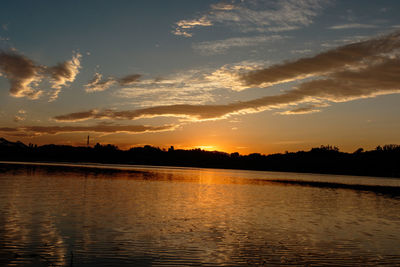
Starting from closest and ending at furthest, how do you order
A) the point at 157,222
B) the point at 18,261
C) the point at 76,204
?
the point at 18,261, the point at 157,222, the point at 76,204

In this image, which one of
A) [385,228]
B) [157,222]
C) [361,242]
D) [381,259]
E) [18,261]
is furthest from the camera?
[385,228]

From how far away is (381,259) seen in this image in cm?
2014

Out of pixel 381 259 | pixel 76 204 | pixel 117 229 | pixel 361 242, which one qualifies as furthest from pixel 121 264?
pixel 76 204

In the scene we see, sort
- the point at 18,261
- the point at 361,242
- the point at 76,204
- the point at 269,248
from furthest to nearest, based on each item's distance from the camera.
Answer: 1. the point at 76,204
2. the point at 361,242
3. the point at 269,248
4. the point at 18,261

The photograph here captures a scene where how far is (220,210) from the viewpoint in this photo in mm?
38281

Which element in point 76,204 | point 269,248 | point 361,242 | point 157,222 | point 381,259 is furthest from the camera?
point 76,204

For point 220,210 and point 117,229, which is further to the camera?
point 220,210

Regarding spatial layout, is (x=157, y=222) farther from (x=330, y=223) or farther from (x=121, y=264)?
(x=330, y=223)

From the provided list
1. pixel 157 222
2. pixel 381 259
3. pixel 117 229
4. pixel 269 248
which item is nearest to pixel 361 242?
pixel 381 259

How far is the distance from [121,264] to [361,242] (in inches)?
688

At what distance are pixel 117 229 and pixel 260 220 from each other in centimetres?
1392

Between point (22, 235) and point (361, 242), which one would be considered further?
point (361, 242)

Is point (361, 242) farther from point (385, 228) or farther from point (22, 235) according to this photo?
point (22, 235)

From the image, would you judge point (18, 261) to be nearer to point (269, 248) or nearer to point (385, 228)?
point (269, 248)
